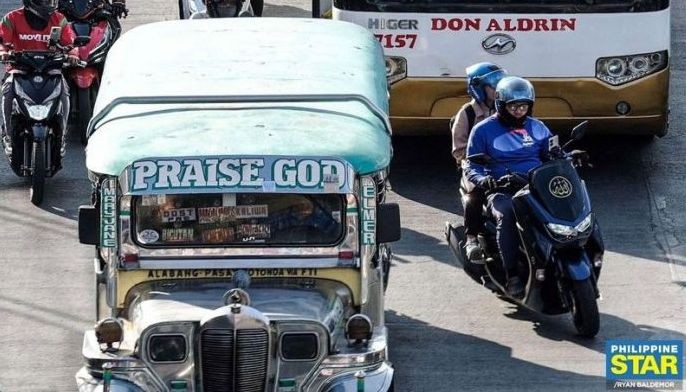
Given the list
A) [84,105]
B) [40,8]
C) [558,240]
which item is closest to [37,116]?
[40,8]

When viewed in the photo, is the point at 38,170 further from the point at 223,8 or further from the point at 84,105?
the point at 223,8

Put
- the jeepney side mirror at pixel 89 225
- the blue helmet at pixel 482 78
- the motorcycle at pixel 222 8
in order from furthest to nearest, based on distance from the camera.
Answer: the motorcycle at pixel 222 8
the blue helmet at pixel 482 78
the jeepney side mirror at pixel 89 225

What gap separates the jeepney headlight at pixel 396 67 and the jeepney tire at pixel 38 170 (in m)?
3.20

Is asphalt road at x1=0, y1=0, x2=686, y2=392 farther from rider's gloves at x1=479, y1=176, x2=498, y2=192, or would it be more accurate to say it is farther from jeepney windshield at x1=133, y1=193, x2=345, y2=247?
jeepney windshield at x1=133, y1=193, x2=345, y2=247

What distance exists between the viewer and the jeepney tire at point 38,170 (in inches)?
601

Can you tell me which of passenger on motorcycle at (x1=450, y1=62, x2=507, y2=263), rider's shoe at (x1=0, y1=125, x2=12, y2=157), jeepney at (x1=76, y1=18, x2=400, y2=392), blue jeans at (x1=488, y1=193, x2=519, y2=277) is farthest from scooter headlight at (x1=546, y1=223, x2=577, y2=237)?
rider's shoe at (x1=0, y1=125, x2=12, y2=157)

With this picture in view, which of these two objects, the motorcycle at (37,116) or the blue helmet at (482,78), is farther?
the motorcycle at (37,116)

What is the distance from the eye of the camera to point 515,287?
39.8 ft

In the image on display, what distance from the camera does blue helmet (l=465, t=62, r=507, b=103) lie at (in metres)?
12.8

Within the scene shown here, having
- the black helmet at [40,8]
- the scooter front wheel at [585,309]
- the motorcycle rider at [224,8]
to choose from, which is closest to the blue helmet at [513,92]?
the scooter front wheel at [585,309]

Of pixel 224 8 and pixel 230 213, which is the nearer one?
pixel 230 213

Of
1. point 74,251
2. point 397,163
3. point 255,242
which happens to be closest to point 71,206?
point 74,251

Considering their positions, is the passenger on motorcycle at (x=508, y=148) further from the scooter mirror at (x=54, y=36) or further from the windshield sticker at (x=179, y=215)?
the scooter mirror at (x=54, y=36)

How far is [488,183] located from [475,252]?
2.36 ft
